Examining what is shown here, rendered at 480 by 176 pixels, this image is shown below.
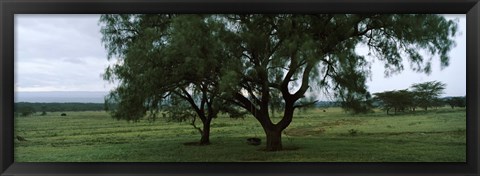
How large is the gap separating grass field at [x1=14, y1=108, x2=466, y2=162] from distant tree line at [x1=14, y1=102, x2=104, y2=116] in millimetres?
39

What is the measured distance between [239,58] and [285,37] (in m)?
0.33

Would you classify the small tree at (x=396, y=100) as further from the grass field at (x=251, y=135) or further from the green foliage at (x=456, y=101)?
the green foliage at (x=456, y=101)

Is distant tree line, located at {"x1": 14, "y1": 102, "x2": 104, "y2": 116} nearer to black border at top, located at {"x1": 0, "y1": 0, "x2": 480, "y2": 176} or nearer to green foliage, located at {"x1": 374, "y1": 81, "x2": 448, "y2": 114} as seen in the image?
black border at top, located at {"x1": 0, "y1": 0, "x2": 480, "y2": 176}

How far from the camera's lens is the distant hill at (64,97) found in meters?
3.11

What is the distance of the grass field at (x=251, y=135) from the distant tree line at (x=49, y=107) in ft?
0.13

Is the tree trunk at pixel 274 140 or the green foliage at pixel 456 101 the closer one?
the green foliage at pixel 456 101

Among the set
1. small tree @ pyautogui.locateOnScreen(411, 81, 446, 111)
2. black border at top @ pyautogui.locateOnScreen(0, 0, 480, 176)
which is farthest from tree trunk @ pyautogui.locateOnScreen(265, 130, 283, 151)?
small tree @ pyautogui.locateOnScreen(411, 81, 446, 111)

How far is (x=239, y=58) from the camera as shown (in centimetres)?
310

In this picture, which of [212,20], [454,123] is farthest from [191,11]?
[454,123]

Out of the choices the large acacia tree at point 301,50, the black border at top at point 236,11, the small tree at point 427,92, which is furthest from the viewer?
the small tree at point 427,92

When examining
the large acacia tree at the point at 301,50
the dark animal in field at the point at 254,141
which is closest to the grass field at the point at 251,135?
the dark animal in field at the point at 254,141

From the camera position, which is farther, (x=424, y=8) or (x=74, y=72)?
(x=74, y=72)

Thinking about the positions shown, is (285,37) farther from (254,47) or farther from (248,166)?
(248,166)

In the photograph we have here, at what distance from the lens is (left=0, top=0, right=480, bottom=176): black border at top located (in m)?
2.92
